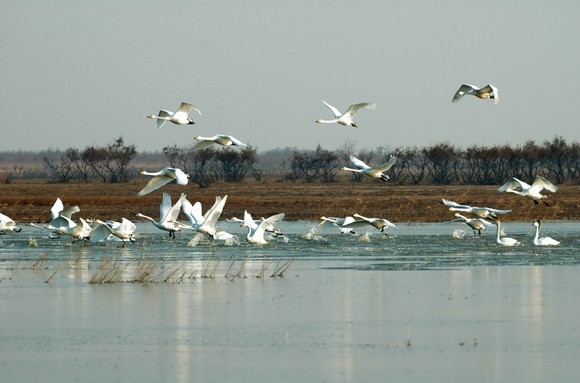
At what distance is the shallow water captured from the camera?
11133 mm

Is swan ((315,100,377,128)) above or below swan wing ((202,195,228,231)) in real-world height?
above

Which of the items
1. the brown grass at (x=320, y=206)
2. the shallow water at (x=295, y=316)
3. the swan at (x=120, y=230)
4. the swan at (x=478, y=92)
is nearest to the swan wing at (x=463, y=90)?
the swan at (x=478, y=92)

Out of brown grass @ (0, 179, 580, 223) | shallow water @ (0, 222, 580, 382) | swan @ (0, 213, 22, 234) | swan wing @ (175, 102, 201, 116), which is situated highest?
swan wing @ (175, 102, 201, 116)

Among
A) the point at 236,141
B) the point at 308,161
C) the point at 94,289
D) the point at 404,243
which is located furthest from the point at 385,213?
the point at 308,161

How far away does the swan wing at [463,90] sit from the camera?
22547 mm

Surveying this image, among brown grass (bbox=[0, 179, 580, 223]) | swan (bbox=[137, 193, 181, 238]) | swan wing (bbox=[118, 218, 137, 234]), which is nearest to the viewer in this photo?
swan wing (bbox=[118, 218, 137, 234])

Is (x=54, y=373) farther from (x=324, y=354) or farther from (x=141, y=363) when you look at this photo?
(x=324, y=354)

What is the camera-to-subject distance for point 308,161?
286 feet

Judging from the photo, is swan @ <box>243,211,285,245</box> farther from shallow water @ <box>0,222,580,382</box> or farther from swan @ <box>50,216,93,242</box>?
swan @ <box>50,216,93,242</box>

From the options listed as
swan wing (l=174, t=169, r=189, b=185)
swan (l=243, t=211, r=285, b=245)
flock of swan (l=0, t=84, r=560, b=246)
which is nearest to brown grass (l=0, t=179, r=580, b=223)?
flock of swan (l=0, t=84, r=560, b=246)

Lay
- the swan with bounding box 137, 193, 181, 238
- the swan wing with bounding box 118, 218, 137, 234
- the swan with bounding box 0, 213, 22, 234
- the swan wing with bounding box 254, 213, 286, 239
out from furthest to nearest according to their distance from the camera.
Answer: the swan with bounding box 0, 213, 22, 234 → the swan with bounding box 137, 193, 181, 238 → the swan wing with bounding box 118, 218, 137, 234 → the swan wing with bounding box 254, 213, 286, 239

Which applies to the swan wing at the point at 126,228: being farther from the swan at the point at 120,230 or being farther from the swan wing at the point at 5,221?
the swan wing at the point at 5,221

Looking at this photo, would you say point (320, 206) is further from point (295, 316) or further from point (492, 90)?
point (295, 316)

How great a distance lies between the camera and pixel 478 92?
881 inches
